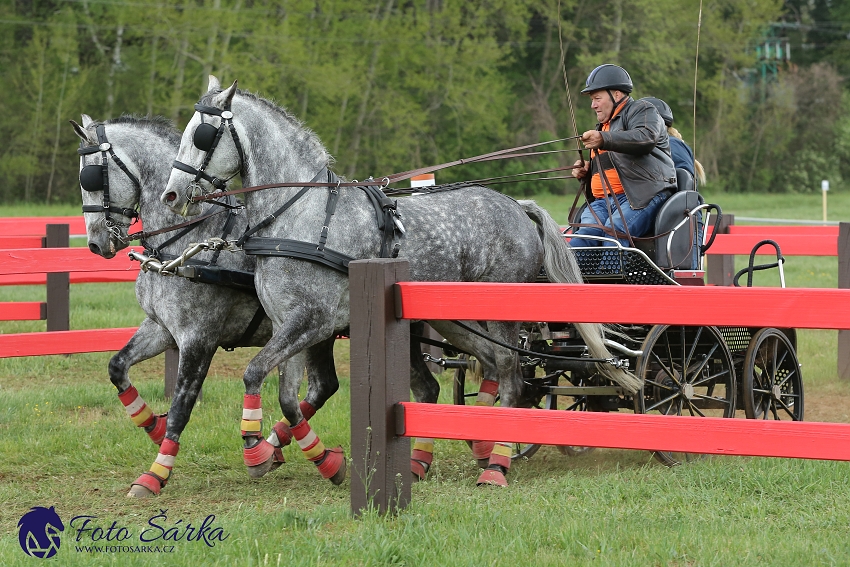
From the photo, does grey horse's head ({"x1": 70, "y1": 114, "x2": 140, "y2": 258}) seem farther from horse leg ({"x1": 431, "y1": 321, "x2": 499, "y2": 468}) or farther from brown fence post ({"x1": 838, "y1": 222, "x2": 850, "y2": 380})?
Answer: brown fence post ({"x1": 838, "y1": 222, "x2": 850, "y2": 380})

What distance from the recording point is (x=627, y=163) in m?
7.02

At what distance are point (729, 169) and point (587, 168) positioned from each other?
41.2 m

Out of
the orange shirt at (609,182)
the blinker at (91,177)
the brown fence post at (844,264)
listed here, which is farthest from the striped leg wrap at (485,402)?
the brown fence post at (844,264)

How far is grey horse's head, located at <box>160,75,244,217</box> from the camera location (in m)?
5.75

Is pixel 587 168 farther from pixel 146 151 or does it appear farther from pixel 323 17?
pixel 323 17

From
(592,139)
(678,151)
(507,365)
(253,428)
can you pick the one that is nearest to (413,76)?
(678,151)

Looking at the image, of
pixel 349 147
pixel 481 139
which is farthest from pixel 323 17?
pixel 481 139

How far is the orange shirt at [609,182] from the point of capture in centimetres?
715

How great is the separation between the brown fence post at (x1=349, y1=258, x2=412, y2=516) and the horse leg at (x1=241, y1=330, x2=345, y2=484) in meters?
1.24

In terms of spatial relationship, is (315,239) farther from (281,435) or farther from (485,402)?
(485,402)

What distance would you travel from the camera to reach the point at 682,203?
23.1ft

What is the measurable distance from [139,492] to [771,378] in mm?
4286

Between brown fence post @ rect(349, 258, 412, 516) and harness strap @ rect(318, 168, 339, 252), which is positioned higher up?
harness strap @ rect(318, 168, 339, 252)

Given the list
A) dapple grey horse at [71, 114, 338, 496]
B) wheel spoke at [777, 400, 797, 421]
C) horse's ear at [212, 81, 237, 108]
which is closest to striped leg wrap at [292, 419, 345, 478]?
dapple grey horse at [71, 114, 338, 496]
